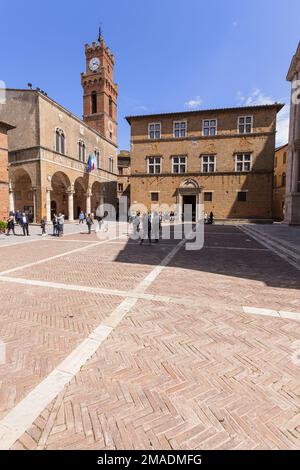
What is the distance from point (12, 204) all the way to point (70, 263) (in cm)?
2269

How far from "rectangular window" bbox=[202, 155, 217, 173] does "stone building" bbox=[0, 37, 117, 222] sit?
576 inches

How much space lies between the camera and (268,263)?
8.77 meters

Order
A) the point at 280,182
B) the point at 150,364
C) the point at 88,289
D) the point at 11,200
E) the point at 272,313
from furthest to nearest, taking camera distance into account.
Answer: the point at 280,182 → the point at 11,200 → the point at 88,289 → the point at 272,313 → the point at 150,364

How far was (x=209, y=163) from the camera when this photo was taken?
97.1 ft

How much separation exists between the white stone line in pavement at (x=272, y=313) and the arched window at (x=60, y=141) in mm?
Result: 27997

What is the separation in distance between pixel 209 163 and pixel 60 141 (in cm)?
1791

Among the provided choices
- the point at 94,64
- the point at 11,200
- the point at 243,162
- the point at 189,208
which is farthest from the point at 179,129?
the point at 94,64

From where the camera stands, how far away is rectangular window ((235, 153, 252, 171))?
28.7 meters

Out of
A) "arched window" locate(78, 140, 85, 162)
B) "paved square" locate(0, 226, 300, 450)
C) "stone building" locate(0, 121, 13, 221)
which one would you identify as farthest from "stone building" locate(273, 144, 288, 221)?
"stone building" locate(0, 121, 13, 221)

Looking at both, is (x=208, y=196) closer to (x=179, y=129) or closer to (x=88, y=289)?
(x=179, y=129)

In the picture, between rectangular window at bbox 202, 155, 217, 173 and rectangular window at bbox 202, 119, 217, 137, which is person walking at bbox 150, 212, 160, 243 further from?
rectangular window at bbox 202, 119, 217, 137

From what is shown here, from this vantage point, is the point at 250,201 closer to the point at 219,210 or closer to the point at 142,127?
the point at 219,210

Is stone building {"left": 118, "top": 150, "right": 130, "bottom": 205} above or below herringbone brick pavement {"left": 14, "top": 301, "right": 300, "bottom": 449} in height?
above
